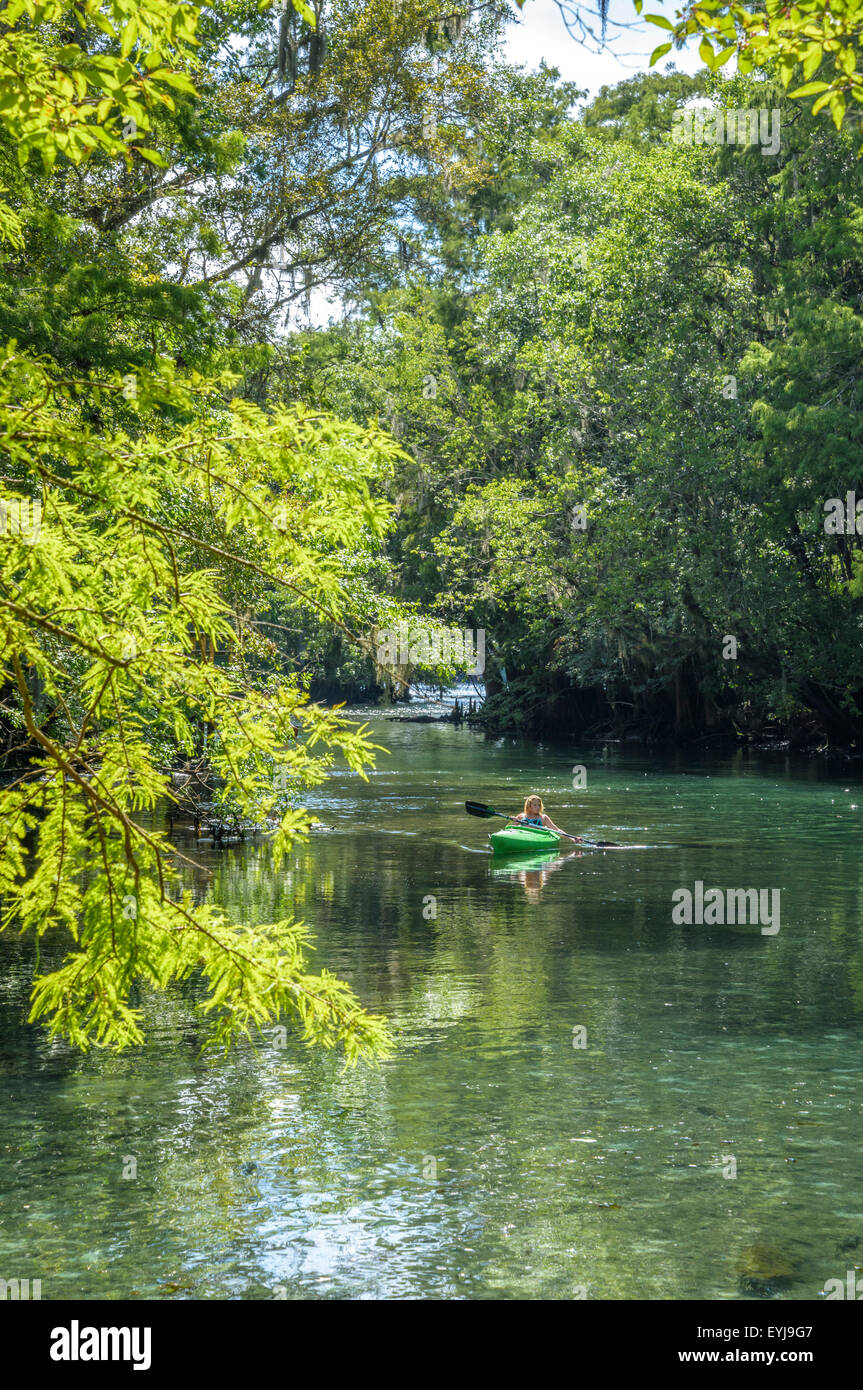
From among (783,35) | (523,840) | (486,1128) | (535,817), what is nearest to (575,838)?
(535,817)

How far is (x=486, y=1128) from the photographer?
29.7 feet

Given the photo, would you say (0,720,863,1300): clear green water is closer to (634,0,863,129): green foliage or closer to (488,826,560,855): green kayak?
(488,826,560,855): green kayak

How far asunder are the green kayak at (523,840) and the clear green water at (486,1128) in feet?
14.1

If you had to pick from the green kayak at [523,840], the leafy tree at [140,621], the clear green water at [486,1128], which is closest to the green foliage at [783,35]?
the leafy tree at [140,621]

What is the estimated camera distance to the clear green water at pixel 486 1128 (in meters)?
7.10

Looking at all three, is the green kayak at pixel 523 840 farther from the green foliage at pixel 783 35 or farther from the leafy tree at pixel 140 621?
the green foliage at pixel 783 35

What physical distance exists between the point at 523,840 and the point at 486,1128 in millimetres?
12953

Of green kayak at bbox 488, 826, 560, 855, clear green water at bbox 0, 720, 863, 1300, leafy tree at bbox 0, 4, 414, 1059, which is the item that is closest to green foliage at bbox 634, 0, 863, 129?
leafy tree at bbox 0, 4, 414, 1059

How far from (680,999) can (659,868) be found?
26.8ft

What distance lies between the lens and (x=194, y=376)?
585 cm

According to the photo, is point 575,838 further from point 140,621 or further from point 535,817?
point 140,621

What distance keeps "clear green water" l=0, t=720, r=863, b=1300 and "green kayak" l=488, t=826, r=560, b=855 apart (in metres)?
4.30
